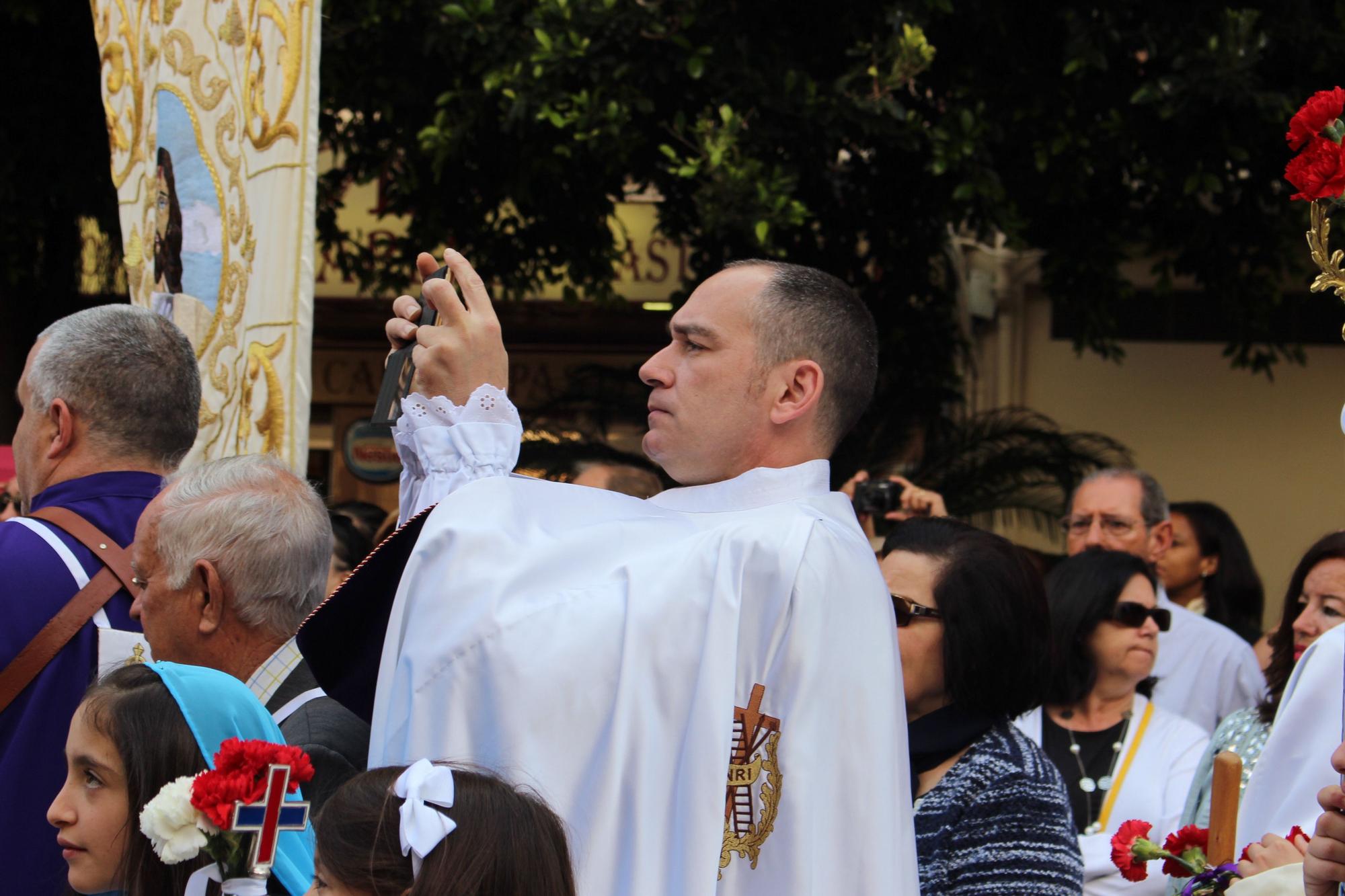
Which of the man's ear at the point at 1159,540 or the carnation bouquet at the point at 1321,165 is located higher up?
the carnation bouquet at the point at 1321,165

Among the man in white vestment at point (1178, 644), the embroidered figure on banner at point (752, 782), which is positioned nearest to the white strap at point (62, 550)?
the embroidered figure on banner at point (752, 782)

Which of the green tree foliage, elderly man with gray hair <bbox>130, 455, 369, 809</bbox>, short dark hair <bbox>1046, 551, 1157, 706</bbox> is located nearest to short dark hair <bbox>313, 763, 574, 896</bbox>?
elderly man with gray hair <bbox>130, 455, 369, 809</bbox>

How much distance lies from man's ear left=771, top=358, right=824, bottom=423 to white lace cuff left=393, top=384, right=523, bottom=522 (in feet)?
1.42

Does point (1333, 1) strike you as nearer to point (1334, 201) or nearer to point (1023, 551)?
point (1023, 551)

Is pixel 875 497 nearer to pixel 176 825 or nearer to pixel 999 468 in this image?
pixel 999 468

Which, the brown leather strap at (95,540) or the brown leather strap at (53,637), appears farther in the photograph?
the brown leather strap at (95,540)

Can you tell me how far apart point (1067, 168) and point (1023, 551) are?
4.92m

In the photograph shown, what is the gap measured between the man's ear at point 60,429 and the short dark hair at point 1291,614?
2.82m

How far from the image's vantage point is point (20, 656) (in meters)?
2.95

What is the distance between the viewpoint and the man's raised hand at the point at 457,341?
8.13 feet

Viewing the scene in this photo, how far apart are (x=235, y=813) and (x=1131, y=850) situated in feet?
5.45

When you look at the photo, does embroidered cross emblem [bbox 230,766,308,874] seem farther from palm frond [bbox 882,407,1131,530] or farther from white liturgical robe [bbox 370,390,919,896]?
palm frond [bbox 882,407,1131,530]

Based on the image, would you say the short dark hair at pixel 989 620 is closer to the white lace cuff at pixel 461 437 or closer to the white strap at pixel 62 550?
the white lace cuff at pixel 461 437

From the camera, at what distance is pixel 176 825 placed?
2.16 metres
